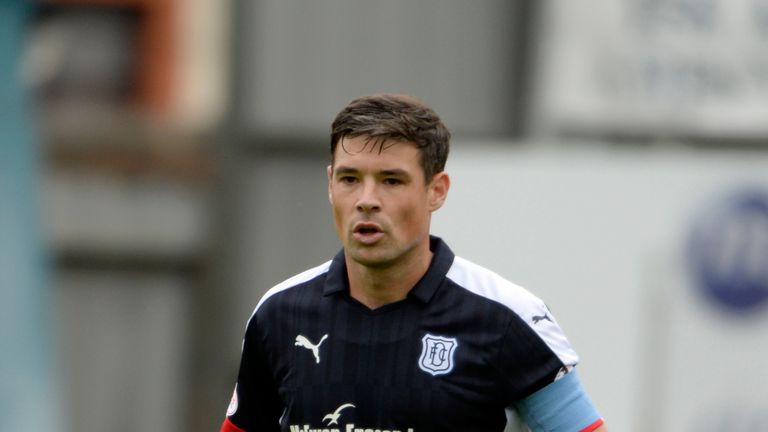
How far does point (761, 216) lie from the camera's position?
7098mm

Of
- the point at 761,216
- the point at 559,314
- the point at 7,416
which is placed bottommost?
the point at 7,416

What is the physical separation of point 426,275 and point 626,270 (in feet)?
11.3

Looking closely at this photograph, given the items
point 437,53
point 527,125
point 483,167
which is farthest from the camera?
point 437,53

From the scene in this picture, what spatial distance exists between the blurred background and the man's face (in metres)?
3.25

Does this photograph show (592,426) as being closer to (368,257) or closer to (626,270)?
(368,257)

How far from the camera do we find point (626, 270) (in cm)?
705

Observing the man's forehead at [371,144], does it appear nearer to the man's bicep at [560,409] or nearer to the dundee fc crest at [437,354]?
the dundee fc crest at [437,354]

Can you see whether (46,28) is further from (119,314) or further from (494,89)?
(494,89)

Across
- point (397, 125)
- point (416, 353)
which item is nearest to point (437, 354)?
point (416, 353)

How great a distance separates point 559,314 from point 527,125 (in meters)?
2.56

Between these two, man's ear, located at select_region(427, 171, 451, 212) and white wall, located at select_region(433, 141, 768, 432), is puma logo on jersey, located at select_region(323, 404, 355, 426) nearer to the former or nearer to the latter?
man's ear, located at select_region(427, 171, 451, 212)

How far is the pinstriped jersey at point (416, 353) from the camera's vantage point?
142 inches

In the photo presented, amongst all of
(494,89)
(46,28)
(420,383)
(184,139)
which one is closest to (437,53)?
(494,89)

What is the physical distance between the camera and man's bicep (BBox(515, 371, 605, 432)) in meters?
3.64
